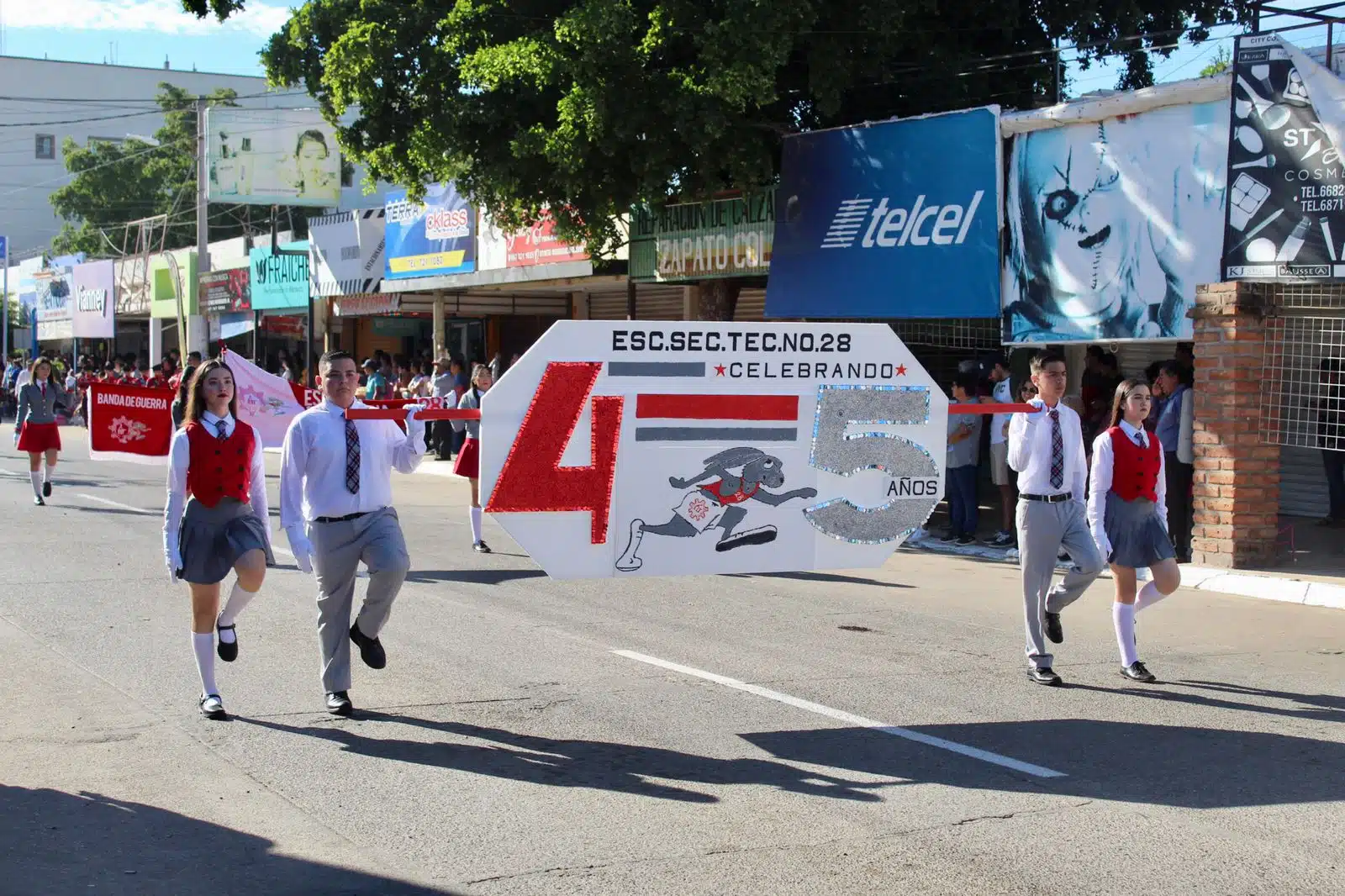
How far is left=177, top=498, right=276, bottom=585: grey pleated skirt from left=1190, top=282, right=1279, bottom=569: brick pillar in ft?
30.5

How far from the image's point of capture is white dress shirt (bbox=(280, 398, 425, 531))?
752cm

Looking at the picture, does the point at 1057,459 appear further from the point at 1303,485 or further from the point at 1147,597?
the point at 1303,485

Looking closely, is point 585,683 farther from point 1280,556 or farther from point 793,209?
point 793,209

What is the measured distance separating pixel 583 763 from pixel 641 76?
11792 millimetres

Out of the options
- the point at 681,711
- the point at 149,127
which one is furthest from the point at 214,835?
the point at 149,127

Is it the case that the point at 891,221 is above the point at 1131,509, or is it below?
above

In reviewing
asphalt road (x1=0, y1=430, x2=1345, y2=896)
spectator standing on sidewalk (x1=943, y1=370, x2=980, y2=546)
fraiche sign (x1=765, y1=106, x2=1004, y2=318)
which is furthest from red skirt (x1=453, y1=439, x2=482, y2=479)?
fraiche sign (x1=765, y1=106, x2=1004, y2=318)

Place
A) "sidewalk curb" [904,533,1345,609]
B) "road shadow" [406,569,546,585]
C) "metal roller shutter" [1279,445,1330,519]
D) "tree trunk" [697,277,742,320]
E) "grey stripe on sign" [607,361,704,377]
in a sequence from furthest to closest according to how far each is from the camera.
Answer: "tree trunk" [697,277,742,320], "metal roller shutter" [1279,445,1330,519], "road shadow" [406,569,546,585], "sidewalk curb" [904,533,1345,609], "grey stripe on sign" [607,361,704,377]

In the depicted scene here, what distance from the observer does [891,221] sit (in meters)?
17.2

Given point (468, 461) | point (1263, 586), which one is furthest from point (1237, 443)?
point (468, 461)

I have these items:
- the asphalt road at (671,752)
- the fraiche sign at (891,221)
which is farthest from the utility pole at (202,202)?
the asphalt road at (671,752)

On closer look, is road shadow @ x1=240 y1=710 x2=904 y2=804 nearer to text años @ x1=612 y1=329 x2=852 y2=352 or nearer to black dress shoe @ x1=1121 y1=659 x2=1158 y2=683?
text años @ x1=612 y1=329 x2=852 y2=352

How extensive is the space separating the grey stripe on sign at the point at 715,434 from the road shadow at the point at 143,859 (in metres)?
2.95

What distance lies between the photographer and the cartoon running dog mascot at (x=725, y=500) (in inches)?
301
